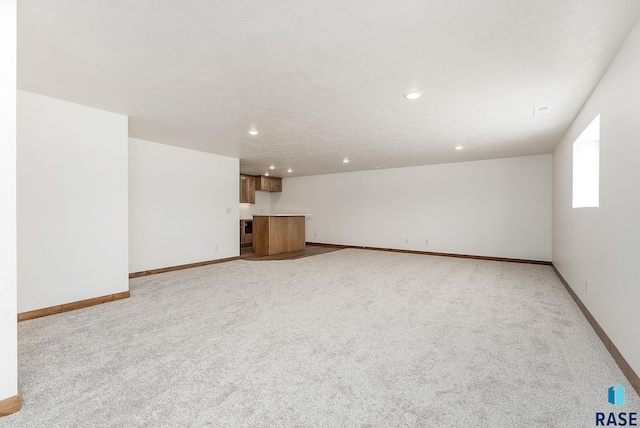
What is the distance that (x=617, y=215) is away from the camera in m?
2.14

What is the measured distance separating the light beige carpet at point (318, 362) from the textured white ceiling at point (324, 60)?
228 centimetres

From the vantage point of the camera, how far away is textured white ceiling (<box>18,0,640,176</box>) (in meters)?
1.70

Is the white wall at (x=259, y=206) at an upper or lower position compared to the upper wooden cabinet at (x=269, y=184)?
lower

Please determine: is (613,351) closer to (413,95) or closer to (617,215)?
(617,215)

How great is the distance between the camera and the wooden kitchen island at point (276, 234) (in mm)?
7379

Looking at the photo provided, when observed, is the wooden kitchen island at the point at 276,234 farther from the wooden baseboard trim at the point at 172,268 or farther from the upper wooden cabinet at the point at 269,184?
the upper wooden cabinet at the point at 269,184

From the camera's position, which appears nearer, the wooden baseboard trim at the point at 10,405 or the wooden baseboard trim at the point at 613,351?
the wooden baseboard trim at the point at 10,405

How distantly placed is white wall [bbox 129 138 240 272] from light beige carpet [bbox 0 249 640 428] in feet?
5.08

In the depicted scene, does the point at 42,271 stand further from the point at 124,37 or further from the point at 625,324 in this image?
the point at 625,324

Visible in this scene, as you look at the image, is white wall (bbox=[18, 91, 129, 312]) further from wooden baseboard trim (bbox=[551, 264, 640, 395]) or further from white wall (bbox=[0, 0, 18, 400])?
wooden baseboard trim (bbox=[551, 264, 640, 395])

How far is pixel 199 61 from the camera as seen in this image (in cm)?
226

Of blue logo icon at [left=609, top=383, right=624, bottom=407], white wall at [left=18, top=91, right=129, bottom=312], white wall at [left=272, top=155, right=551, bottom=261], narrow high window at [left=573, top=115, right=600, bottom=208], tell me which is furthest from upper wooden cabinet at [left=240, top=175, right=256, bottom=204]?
blue logo icon at [left=609, top=383, right=624, bottom=407]

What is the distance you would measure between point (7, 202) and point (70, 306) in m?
2.23
